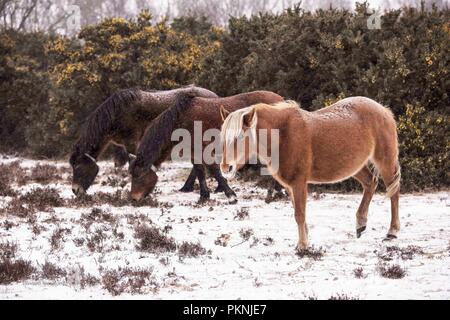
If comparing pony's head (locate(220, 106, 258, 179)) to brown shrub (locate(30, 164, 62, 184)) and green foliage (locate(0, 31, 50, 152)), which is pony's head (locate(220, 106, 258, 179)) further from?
green foliage (locate(0, 31, 50, 152))

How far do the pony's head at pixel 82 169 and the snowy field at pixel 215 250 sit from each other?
0.42 metres

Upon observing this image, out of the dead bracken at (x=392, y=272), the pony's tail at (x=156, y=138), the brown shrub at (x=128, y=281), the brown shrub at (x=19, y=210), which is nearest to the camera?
the brown shrub at (x=128, y=281)

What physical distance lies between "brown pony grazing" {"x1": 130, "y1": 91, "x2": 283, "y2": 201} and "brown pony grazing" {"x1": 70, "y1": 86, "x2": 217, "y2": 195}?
384 millimetres

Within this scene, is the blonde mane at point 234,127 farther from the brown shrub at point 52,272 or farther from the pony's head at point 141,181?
the pony's head at point 141,181

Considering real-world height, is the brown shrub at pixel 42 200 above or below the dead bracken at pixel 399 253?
above

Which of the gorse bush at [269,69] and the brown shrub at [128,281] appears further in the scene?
the gorse bush at [269,69]

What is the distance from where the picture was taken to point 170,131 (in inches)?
377

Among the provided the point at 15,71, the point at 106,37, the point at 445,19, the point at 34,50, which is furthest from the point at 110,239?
the point at 34,50

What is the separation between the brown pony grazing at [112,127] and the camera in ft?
33.7

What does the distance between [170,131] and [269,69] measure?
4255mm

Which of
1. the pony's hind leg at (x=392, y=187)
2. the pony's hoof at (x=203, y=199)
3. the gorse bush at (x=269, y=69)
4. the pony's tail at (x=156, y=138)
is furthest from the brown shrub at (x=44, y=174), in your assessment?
the pony's hind leg at (x=392, y=187)

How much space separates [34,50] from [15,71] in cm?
294

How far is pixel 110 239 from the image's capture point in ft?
25.1

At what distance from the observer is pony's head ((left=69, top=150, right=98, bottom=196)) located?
10.4 metres
